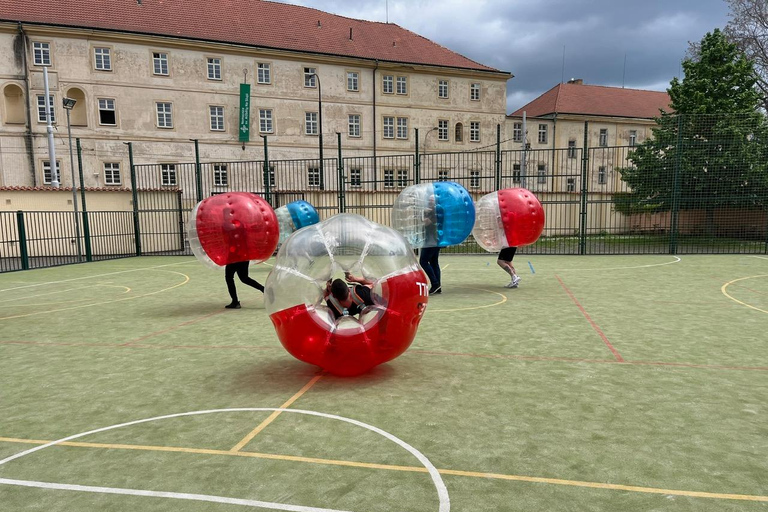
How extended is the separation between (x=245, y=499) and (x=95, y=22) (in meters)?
40.3

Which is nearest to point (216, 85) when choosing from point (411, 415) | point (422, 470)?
point (411, 415)

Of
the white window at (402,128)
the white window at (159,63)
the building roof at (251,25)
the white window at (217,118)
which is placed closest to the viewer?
the building roof at (251,25)

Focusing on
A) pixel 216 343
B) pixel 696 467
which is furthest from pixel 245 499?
pixel 216 343

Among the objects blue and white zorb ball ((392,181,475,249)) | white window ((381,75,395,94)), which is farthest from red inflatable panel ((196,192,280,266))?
white window ((381,75,395,94))

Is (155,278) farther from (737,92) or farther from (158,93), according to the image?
(737,92)

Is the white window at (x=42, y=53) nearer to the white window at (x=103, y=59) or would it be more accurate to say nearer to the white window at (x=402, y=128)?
the white window at (x=103, y=59)

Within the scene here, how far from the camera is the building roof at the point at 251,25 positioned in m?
34.1

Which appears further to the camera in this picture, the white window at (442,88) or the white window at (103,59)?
the white window at (442,88)

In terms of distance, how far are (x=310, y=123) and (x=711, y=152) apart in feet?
90.9

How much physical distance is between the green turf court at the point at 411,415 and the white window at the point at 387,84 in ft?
118

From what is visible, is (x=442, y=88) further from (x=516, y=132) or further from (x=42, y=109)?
(x=42, y=109)

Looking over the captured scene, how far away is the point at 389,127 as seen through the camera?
1649 inches

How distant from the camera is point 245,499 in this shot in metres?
3.14

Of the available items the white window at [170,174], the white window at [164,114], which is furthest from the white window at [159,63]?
the white window at [170,174]
